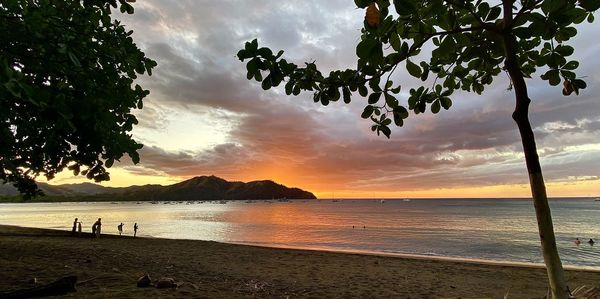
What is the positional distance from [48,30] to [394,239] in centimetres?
3992

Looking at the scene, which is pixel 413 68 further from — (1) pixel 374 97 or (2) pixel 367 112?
(2) pixel 367 112

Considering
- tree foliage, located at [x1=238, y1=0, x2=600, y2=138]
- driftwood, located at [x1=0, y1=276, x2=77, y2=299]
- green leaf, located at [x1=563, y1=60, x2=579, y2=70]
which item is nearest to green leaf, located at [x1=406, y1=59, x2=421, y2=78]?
tree foliage, located at [x1=238, y1=0, x2=600, y2=138]

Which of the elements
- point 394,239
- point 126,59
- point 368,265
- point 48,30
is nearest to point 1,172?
point 126,59

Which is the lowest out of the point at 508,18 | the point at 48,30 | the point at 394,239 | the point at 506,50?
the point at 394,239

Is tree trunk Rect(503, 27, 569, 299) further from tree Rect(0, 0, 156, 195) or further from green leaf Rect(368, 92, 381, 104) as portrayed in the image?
tree Rect(0, 0, 156, 195)

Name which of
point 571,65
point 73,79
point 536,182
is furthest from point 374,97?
point 73,79

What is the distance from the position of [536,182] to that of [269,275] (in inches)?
579

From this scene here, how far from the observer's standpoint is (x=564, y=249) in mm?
31844

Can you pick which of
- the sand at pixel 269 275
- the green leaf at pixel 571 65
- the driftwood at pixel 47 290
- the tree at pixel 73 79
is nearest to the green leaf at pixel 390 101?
the green leaf at pixel 571 65

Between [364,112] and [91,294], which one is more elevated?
[364,112]

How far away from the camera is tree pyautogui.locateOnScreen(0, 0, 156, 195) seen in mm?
4062

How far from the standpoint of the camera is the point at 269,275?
15719 mm

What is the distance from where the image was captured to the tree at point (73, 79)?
4.06m

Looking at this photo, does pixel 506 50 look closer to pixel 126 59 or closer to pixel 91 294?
pixel 126 59
